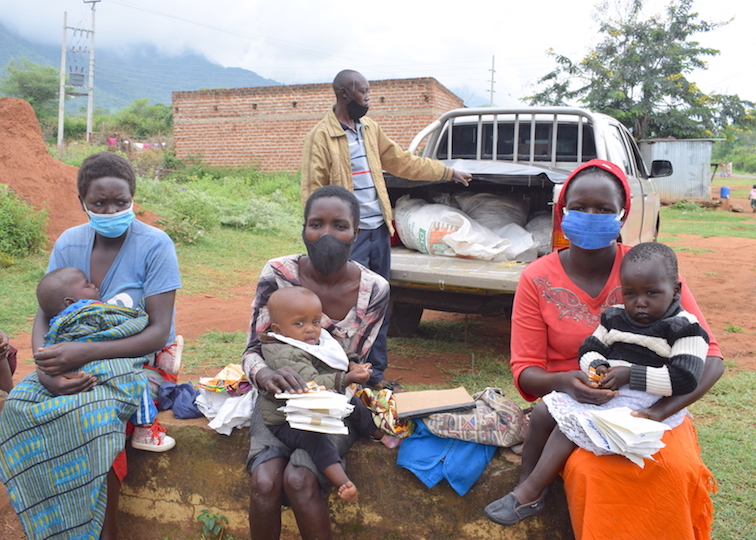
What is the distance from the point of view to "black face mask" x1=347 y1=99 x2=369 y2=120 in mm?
4156

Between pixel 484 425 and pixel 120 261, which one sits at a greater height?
pixel 120 261

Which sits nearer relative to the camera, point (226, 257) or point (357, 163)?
point (357, 163)

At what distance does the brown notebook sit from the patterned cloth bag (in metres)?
0.02

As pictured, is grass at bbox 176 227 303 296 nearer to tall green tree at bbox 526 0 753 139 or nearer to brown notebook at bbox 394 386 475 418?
brown notebook at bbox 394 386 475 418

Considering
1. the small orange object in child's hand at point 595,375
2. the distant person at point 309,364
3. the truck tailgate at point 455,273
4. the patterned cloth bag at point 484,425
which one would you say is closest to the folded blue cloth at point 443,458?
the patterned cloth bag at point 484,425

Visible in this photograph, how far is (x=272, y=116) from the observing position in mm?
18516

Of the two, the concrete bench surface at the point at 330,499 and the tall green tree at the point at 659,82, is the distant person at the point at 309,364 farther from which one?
the tall green tree at the point at 659,82

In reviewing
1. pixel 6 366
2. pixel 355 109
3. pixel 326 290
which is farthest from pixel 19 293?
pixel 326 290

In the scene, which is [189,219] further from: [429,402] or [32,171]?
[429,402]

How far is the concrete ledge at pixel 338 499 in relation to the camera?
2301 mm

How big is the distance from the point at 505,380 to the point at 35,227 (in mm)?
6669

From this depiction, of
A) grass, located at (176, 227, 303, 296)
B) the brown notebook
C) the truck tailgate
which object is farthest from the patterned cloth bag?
grass, located at (176, 227, 303, 296)

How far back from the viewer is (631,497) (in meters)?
1.90

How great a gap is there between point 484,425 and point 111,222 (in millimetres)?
1717
